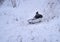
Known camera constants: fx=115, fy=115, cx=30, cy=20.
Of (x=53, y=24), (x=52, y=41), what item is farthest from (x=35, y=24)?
(x=52, y=41)

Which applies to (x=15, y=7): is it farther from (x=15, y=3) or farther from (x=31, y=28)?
(x=31, y=28)

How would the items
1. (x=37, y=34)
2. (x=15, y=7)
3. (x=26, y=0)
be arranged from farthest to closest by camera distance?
1. (x=26, y=0)
2. (x=15, y=7)
3. (x=37, y=34)

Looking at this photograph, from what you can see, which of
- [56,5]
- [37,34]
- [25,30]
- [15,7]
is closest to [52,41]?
[37,34]

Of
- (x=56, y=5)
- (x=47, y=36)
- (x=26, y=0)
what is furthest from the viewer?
(x=26, y=0)

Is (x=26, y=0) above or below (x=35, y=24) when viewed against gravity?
above

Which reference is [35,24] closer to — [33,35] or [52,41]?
[33,35]

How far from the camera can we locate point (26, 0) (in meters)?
17.6

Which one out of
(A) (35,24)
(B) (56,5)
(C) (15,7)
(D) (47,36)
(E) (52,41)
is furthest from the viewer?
(C) (15,7)

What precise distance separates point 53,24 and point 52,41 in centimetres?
196

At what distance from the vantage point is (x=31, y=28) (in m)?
7.41

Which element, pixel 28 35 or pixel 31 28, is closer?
pixel 28 35

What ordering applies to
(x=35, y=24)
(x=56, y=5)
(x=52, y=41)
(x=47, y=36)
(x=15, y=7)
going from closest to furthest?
(x=52, y=41), (x=47, y=36), (x=35, y=24), (x=56, y=5), (x=15, y=7)

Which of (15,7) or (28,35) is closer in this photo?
(28,35)

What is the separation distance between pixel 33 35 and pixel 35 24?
1708mm
